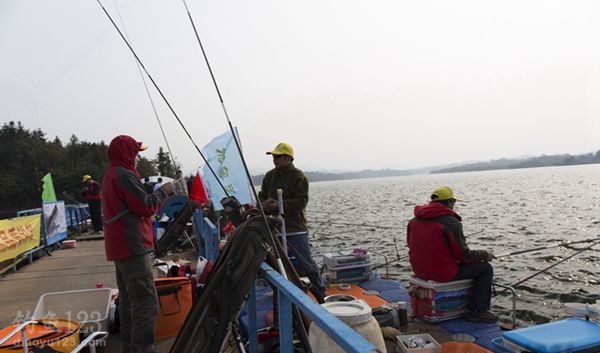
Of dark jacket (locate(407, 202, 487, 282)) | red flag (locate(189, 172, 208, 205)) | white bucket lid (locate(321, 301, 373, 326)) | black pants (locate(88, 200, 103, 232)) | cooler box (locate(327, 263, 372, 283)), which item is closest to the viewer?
white bucket lid (locate(321, 301, 373, 326))

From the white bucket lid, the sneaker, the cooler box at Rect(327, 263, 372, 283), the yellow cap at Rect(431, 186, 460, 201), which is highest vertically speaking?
the yellow cap at Rect(431, 186, 460, 201)

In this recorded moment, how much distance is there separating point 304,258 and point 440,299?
5.42 ft

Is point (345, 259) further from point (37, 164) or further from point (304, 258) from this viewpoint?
point (37, 164)

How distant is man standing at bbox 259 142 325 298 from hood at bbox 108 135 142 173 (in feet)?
6.56

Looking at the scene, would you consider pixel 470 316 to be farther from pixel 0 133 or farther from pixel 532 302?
pixel 0 133

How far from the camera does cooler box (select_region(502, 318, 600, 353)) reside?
3.20 m

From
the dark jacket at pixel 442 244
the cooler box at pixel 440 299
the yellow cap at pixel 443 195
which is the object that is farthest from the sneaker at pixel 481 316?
the yellow cap at pixel 443 195

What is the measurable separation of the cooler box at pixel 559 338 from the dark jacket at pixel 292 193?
105 inches

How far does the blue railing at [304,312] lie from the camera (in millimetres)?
1466

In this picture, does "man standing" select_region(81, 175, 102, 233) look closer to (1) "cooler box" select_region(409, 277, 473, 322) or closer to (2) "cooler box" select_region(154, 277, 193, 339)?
(2) "cooler box" select_region(154, 277, 193, 339)

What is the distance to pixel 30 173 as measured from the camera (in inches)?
2721

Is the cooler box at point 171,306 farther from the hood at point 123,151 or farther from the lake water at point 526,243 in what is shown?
the lake water at point 526,243

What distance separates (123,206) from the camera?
3445 mm

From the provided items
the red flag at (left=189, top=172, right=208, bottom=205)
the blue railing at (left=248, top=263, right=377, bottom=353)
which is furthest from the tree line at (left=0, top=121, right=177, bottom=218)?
the blue railing at (left=248, top=263, right=377, bottom=353)
